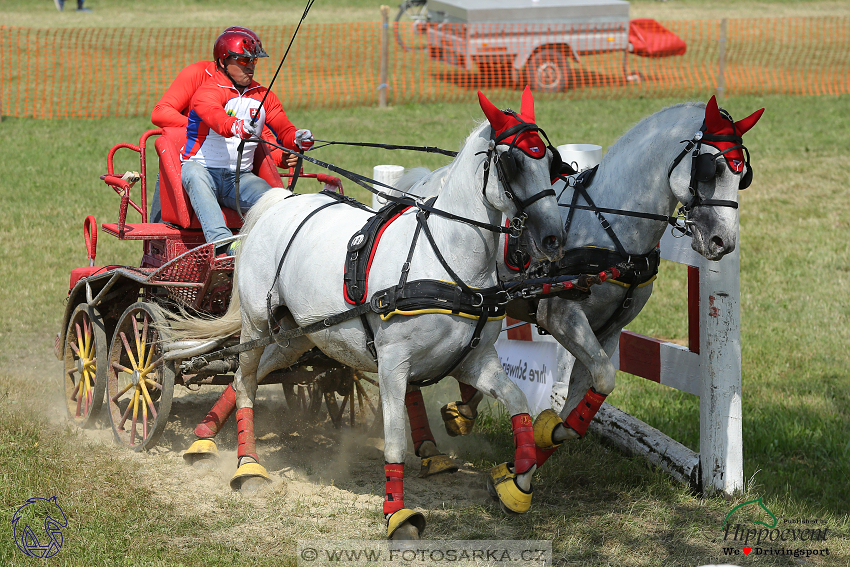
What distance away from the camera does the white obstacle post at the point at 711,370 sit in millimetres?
4594

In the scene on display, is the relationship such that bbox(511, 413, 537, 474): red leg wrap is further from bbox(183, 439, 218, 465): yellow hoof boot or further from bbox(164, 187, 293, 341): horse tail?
bbox(183, 439, 218, 465): yellow hoof boot

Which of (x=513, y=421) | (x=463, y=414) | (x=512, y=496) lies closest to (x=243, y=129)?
(x=463, y=414)

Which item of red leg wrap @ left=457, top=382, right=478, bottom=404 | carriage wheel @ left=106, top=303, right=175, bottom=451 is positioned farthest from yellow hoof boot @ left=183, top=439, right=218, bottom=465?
red leg wrap @ left=457, top=382, right=478, bottom=404

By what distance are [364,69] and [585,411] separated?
15.6 m

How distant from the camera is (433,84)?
59.5ft

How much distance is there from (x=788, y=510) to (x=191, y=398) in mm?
4340

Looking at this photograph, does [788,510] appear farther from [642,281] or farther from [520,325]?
[520,325]

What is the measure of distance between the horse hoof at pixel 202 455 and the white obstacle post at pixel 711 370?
2.64 metres

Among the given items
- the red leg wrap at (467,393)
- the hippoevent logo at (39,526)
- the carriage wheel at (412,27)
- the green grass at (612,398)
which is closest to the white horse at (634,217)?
the green grass at (612,398)

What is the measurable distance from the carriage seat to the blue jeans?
3.8 inches

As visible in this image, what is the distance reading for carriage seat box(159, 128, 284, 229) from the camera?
558cm

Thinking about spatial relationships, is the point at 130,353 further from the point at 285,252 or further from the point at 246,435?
the point at 285,252

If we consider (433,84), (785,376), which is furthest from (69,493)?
(433,84)

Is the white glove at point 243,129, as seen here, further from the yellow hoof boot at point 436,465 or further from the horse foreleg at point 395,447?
the yellow hoof boot at point 436,465
